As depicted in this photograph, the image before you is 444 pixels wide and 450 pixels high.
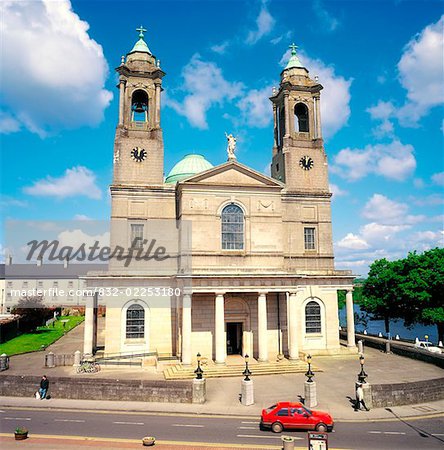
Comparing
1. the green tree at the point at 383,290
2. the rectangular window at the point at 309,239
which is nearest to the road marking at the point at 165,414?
the rectangular window at the point at 309,239

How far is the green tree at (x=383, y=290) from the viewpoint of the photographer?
4791 cm

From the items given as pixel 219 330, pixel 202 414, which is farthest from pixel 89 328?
pixel 202 414

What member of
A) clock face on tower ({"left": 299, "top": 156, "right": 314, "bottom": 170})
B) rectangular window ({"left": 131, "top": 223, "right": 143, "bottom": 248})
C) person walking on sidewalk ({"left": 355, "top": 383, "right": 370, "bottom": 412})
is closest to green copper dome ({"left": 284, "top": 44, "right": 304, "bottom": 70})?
clock face on tower ({"left": 299, "top": 156, "right": 314, "bottom": 170})

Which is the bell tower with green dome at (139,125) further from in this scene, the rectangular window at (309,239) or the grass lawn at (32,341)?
the grass lawn at (32,341)

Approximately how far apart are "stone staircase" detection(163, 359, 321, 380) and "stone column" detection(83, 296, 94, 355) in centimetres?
694

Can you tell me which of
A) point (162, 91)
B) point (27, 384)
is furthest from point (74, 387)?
point (162, 91)

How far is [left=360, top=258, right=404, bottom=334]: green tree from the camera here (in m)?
47.9

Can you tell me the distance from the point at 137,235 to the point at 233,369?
48.2 ft

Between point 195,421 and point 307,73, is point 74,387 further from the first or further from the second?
point 307,73

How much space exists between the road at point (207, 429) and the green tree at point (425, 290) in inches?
1013

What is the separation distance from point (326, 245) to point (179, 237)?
14.6 m

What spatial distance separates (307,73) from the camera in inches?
1754

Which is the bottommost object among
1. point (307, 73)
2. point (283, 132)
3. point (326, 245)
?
point (326, 245)

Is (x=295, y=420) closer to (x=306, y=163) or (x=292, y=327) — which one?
(x=292, y=327)
